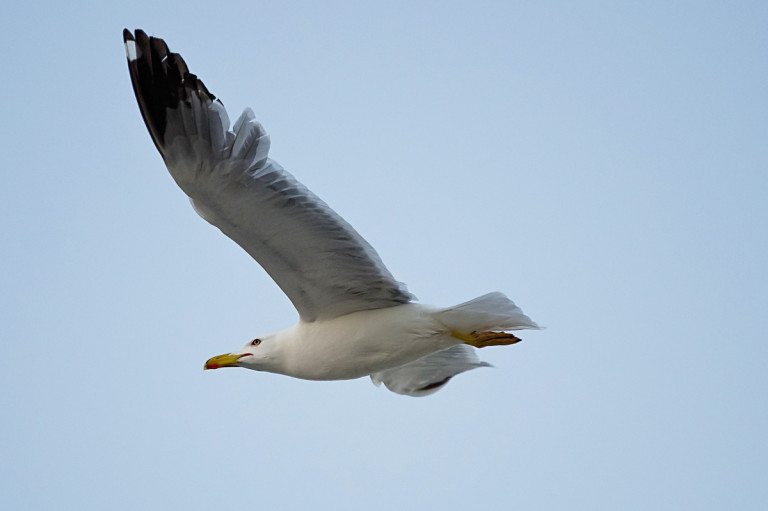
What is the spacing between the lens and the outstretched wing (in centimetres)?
598

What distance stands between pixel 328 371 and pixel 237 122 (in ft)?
5.60

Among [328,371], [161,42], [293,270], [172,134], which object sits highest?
[161,42]

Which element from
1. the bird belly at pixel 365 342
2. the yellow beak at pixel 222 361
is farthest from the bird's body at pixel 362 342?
the yellow beak at pixel 222 361

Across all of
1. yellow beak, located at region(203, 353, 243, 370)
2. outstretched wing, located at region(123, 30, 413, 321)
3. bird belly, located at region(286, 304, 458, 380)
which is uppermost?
outstretched wing, located at region(123, 30, 413, 321)

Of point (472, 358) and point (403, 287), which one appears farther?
point (472, 358)

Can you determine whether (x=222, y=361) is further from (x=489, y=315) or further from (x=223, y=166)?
(x=489, y=315)

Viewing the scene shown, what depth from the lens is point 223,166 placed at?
5.98 metres

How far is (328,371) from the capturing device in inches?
268

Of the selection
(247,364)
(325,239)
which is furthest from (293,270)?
(247,364)

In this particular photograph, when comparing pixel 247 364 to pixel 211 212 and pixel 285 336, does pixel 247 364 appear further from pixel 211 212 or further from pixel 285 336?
pixel 211 212

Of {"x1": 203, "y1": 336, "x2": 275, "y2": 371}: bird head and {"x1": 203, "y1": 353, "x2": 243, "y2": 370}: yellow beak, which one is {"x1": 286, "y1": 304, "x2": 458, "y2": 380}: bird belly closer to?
{"x1": 203, "y1": 336, "x2": 275, "y2": 371}: bird head

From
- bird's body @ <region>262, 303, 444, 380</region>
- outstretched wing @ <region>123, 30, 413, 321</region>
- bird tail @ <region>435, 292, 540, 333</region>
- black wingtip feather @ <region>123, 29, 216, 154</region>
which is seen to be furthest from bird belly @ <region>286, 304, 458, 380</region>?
black wingtip feather @ <region>123, 29, 216, 154</region>

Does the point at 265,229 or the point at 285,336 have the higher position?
the point at 265,229

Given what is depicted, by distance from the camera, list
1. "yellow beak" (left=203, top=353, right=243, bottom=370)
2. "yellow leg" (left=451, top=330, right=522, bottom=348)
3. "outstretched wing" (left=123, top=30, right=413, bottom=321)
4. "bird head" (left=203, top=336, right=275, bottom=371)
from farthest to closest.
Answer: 1. "yellow beak" (left=203, top=353, right=243, bottom=370)
2. "bird head" (left=203, top=336, right=275, bottom=371)
3. "yellow leg" (left=451, top=330, right=522, bottom=348)
4. "outstretched wing" (left=123, top=30, right=413, bottom=321)
